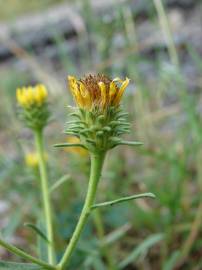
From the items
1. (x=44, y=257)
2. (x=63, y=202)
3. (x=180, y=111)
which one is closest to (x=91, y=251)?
(x=44, y=257)

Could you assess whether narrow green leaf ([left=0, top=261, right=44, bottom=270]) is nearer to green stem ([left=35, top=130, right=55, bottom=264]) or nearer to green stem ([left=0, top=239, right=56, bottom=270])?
green stem ([left=0, top=239, right=56, bottom=270])

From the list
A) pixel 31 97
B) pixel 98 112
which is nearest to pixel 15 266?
pixel 98 112

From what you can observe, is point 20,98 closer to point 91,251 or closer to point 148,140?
point 91,251

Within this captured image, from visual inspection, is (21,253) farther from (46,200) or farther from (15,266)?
(46,200)

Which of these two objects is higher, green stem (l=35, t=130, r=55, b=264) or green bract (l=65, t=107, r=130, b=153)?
green bract (l=65, t=107, r=130, b=153)

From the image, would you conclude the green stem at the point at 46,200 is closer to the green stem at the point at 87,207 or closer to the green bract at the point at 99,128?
the green stem at the point at 87,207

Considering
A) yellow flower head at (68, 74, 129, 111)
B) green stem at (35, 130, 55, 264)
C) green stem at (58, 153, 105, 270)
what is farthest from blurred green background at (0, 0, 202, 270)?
yellow flower head at (68, 74, 129, 111)
